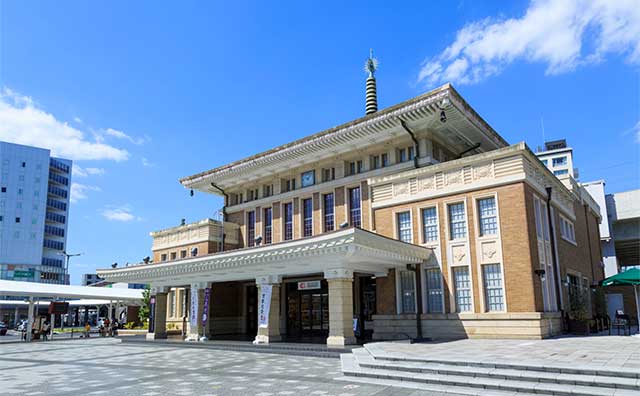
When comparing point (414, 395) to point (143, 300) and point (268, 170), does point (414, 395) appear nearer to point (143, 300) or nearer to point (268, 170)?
point (268, 170)

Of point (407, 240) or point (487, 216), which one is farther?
point (407, 240)

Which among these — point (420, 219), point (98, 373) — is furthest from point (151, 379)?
point (420, 219)

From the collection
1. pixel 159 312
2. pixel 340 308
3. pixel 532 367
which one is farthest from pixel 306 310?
pixel 532 367

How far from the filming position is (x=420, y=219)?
53.6 ft

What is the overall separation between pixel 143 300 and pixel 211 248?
9303 millimetres

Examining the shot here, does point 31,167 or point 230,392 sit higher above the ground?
point 31,167

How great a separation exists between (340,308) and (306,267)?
7.53 ft

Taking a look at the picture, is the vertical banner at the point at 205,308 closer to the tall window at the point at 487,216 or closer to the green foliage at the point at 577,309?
the tall window at the point at 487,216

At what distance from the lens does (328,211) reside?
2081 cm

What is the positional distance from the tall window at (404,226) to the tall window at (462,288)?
213 centimetres

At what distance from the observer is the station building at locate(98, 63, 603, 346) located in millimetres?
14289

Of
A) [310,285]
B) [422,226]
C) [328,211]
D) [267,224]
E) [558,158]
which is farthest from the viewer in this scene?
[558,158]

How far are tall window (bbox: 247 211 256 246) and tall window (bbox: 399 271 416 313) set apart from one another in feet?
32.1

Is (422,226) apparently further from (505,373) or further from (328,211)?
(505,373)
